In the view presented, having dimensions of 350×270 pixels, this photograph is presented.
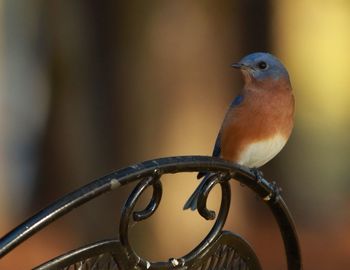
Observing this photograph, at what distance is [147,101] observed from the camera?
6.50 metres

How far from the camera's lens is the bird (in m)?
3.40

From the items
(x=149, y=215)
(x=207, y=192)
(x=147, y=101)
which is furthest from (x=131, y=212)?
(x=147, y=101)

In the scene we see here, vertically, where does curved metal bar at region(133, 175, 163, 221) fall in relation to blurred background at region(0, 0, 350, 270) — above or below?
above

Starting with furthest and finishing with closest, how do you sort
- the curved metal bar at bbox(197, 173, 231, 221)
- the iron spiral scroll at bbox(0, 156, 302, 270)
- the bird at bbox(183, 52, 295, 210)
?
1. the bird at bbox(183, 52, 295, 210)
2. the curved metal bar at bbox(197, 173, 231, 221)
3. the iron spiral scroll at bbox(0, 156, 302, 270)

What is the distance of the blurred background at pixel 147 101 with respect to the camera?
6414 millimetres

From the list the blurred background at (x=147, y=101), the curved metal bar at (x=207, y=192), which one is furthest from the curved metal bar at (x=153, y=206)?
the blurred background at (x=147, y=101)

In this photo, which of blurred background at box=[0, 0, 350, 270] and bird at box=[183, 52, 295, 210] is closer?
bird at box=[183, 52, 295, 210]

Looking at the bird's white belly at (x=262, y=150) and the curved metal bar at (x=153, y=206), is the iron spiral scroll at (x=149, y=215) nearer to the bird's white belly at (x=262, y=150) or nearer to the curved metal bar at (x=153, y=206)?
the curved metal bar at (x=153, y=206)

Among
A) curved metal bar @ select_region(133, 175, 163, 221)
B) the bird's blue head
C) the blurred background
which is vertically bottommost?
the blurred background

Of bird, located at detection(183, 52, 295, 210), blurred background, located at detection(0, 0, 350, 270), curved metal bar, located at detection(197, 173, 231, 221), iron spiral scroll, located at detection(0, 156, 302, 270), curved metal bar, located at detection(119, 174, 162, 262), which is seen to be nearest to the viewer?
iron spiral scroll, located at detection(0, 156, 302, 270)

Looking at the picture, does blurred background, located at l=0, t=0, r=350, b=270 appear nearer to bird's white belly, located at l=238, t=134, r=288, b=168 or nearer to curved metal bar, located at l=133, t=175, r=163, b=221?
bird's white belly, located at l=238, t=134, r=288, b=168

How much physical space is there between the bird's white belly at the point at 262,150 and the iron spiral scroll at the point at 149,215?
41.7 inches

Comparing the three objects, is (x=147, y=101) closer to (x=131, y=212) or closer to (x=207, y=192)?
(x=207, y=192)

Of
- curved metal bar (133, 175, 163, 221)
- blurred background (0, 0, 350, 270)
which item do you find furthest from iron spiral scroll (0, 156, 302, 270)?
blurred background (0, 0, 350, 270)
